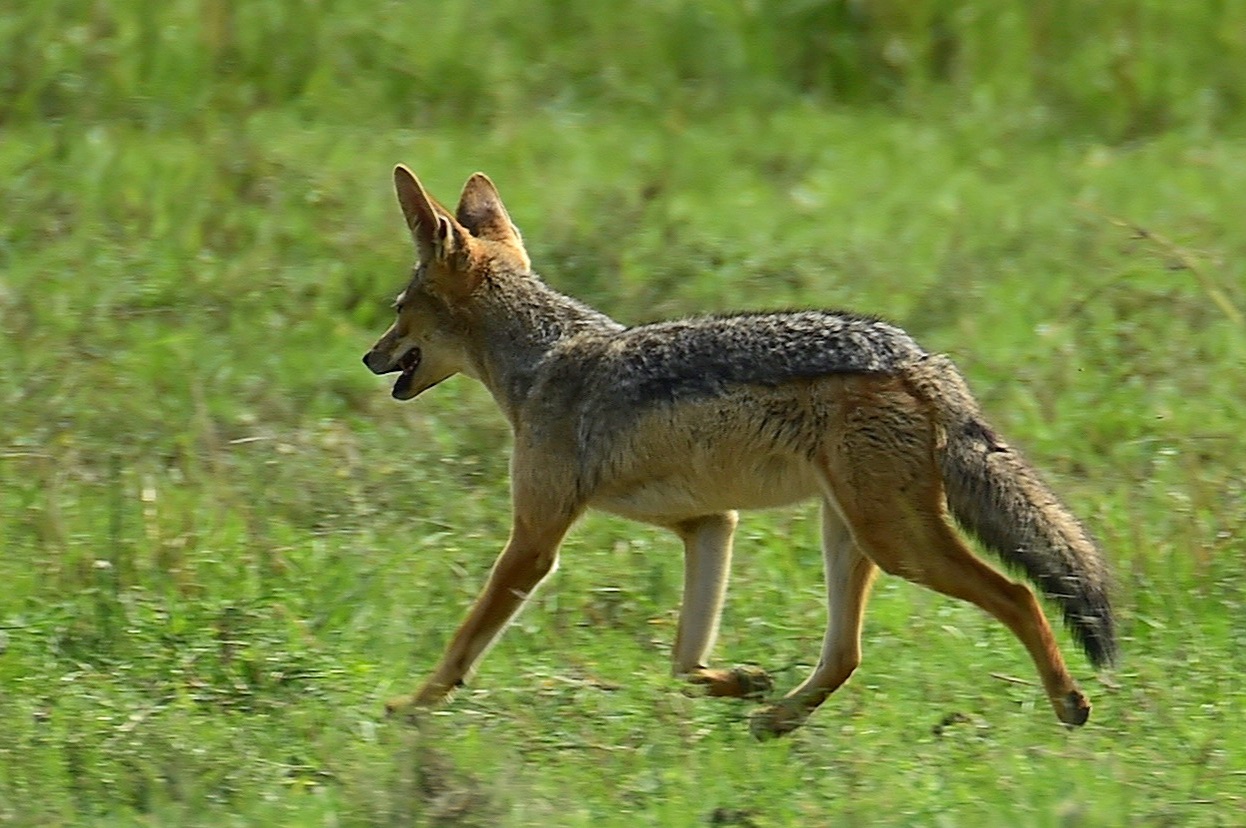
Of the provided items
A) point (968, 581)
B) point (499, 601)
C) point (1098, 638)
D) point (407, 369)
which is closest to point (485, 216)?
point (407, 369)

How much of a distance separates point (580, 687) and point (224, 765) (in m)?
1.08

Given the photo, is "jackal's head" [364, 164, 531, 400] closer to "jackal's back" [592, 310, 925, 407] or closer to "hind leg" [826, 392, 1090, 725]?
"jackal's back" [592, 310, 925, 407]

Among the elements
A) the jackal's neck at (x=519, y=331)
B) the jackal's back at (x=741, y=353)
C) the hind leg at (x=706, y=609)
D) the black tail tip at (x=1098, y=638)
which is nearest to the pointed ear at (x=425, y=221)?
the jackal's neck at (x=519, y=331)

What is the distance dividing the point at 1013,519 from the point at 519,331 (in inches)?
66.6

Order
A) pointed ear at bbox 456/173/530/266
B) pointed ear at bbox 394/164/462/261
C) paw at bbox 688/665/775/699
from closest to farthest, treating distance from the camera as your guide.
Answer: paw at bbox 688/665/775/699 < pointed ear at bbox 394/164/462/261 < pointed ear at bbox 456/173/530/266

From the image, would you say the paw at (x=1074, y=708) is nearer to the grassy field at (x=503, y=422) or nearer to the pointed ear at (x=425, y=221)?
the grassy field at (x=503, y=422)

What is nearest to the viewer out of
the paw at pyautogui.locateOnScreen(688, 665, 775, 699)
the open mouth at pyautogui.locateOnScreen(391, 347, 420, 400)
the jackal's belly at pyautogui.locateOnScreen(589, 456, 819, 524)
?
the jackal's belly at pyautogui.locateOnScreen(589, 456, 819, 524)

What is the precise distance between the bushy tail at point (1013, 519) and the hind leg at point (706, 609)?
797 millimetres

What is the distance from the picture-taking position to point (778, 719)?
19.3ft

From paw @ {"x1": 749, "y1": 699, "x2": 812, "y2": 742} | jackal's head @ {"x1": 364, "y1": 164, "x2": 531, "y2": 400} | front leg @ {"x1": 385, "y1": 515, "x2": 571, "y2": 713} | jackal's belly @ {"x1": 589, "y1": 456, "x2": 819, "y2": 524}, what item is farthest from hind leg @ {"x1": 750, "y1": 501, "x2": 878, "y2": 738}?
jackal's head @ {"x1": 364, "y1": 164, "x2": 531, "y2": 400}

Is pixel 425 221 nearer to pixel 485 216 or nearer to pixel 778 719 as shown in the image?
pixel 485 216

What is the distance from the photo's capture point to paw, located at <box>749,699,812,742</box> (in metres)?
5.84

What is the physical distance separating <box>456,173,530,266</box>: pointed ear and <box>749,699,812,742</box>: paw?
1.80 meters

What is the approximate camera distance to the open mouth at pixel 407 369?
6914 mm
